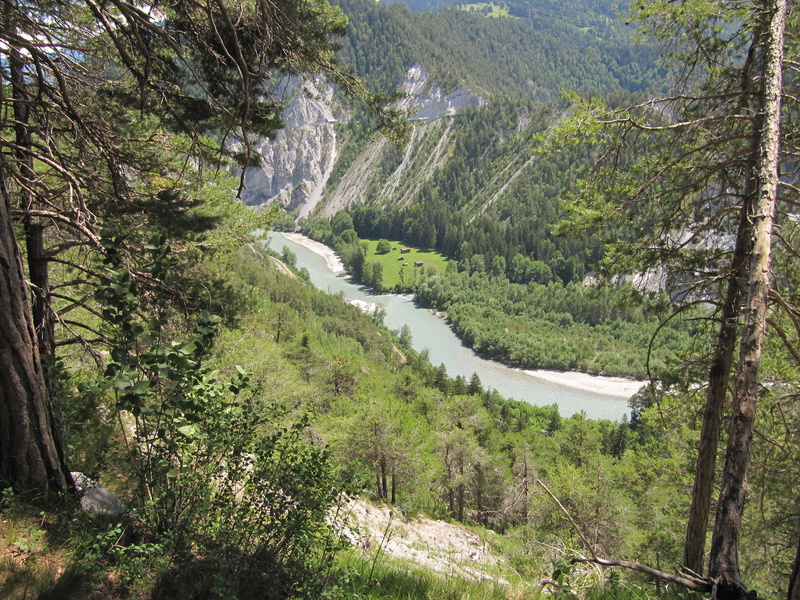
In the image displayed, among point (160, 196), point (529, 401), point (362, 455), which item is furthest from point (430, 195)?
point (160, 196)

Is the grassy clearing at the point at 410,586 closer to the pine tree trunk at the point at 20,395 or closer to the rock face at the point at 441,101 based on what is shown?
the pine tree trunk at the point at 20,395

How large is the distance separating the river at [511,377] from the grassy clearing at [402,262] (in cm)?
894

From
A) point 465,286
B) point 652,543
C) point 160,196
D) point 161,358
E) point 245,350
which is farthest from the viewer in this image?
point 465,286

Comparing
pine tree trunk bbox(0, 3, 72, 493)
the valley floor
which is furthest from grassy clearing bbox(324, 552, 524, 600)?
the valley floor

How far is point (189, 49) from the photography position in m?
4.64

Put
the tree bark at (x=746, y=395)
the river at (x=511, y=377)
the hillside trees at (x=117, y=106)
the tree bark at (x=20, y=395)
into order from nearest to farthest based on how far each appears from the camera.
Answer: the tree bark at (x=746, y=395), the tree bark at (x=20, y=395), the hillside trees at (x=117, y=106), the river at (x=511, y=377)

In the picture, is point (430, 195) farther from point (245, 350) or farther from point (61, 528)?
point (61, 528)

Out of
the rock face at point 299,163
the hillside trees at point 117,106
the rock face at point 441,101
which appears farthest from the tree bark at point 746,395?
the rock face at point 299,163

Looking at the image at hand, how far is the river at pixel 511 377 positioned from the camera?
4875cm

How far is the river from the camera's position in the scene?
48.8 meters

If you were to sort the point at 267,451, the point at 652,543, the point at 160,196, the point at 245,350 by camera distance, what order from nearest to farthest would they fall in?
the point at 267,451
the point at 160,196
the point at 652,543
the point at 245,350

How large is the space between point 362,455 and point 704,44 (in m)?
13.7

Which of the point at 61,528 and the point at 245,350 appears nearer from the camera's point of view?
the point at 61,528

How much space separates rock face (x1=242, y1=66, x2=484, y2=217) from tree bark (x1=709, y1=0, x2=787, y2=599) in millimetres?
134607
